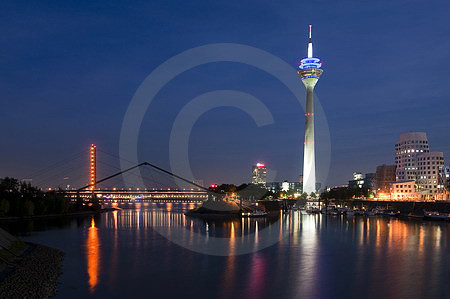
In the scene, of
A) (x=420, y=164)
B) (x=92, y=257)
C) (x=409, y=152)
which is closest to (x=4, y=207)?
(x=92, y=257)

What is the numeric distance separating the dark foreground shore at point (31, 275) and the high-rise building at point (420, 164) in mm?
91604

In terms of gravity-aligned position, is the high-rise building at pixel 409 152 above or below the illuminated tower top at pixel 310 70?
below

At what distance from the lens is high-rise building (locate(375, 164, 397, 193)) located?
13438 cm

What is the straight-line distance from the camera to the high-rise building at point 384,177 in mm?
134375

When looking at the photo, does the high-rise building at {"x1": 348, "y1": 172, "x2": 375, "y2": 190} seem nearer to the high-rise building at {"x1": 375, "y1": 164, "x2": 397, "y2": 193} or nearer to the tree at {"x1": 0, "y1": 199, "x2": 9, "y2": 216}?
the high-rise building at {"x1": 375, "y1": 164, "x2": 397, "y2": 193}

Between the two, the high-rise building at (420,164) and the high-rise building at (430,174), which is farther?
the high-rise building at (420,164)

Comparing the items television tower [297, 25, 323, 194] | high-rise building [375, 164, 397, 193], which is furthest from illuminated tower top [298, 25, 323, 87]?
high-rise building [375, 164, 397, 193]

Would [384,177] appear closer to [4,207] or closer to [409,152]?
[409,152]

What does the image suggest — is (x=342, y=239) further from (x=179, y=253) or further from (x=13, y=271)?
(x=13, y=271)

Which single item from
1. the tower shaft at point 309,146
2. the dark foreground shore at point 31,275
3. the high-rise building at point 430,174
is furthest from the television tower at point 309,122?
the dark foreground shore at point 31,275

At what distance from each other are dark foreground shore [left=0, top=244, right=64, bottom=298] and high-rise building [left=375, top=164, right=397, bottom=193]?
116453mm

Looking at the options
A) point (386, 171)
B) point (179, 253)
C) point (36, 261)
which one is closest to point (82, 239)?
point (179, 253)

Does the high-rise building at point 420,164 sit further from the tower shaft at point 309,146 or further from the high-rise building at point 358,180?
the high-rise building at point 358,180

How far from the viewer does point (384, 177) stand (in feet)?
452
